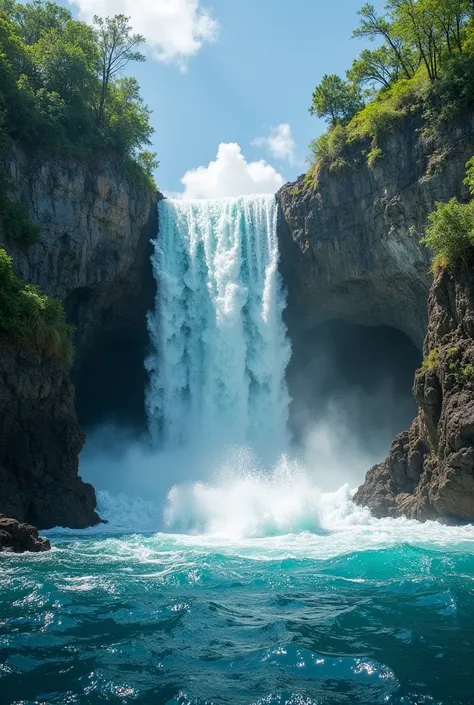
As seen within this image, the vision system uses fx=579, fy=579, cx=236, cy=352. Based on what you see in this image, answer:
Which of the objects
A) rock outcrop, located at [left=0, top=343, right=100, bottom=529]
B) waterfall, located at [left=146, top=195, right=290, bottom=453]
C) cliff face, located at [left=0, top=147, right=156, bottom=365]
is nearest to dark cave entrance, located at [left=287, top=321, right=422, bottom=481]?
waterfall, located at [left=146, top=195, right=290, bottom=453]

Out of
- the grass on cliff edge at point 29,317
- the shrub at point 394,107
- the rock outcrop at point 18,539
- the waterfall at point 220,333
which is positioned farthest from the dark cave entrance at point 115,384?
the rock outcrop at point 18,539

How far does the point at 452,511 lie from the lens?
1944 centimetres

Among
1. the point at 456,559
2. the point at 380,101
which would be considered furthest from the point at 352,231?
the point at 456,559

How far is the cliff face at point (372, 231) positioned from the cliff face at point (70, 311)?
9.20 metres

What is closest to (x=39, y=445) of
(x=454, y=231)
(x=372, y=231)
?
(x=454, y=231)

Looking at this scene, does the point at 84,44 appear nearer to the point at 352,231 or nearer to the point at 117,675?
the point at 352,231

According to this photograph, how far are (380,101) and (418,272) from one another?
9.93 meters

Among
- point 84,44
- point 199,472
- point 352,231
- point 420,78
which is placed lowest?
point 199,472

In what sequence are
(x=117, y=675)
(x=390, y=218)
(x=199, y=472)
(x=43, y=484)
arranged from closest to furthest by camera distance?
(x=117, y=675) → (x=43, y=484) → (x=390, y=218) → (x=199, y=472)

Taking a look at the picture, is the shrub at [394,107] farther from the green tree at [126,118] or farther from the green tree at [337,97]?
the green tree at [126,118]

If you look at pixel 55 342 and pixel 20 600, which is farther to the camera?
pixel 55 342

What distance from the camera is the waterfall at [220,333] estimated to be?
3253cm

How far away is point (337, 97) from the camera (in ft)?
110

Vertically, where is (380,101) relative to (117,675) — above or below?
above
